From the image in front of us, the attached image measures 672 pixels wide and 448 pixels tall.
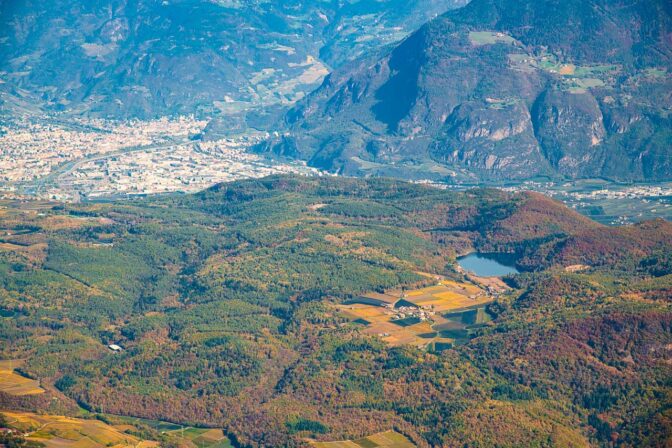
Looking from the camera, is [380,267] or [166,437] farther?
[380,267]

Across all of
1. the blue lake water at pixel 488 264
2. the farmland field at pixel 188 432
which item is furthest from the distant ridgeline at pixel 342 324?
the blue lake water at pixel 488 264

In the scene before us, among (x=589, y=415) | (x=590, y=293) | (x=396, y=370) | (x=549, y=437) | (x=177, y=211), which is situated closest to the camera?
(x=549, y=437)

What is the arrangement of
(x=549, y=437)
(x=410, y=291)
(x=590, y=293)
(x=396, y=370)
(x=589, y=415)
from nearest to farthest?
(x=549, y=437) → (x=589, y=415) → (x=396, y=370) → (x=590, y=293) → (x=410, y=291)

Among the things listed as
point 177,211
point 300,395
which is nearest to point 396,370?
point 300,395

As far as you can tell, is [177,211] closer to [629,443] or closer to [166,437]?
[166,437]

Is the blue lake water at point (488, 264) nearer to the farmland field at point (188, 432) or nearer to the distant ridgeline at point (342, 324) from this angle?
the distant ridgeline at point (342, 324)

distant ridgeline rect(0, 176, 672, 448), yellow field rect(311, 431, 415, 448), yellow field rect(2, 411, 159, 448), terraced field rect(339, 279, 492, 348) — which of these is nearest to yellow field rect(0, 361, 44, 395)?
distant ridgeline rect(0, 176, 672, 448)

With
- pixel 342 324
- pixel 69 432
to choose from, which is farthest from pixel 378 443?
pixel 342 324
